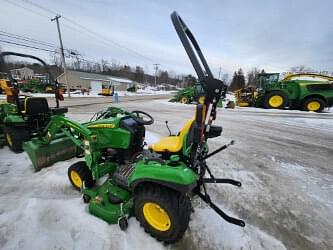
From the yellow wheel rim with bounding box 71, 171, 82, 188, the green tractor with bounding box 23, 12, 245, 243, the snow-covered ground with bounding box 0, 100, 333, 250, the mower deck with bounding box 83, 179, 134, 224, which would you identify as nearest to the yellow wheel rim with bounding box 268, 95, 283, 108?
the snow-covered ground with bounding box 0, 100, 333, 250

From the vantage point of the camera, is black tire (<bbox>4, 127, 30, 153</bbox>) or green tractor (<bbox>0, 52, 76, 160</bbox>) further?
black tire (<bbox>4, 127, 30, 153</bbox>)

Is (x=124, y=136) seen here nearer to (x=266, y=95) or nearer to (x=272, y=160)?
(x=272, y=160)

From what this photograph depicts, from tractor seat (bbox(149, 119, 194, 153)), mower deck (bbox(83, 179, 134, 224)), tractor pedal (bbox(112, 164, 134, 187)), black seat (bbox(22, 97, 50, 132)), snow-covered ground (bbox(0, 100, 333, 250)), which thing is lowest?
snow-covered ground (bbox(0, 100, 333, 250))

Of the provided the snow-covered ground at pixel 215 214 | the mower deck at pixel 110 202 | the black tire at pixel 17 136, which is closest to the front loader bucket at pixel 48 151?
the snow-covered ground at pixel 215 214

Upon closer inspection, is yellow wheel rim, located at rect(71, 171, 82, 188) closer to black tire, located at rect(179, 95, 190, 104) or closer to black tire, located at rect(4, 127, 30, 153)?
black tire, located at rect(4, 127, 30, 153)

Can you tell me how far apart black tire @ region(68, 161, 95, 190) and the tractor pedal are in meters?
0.48

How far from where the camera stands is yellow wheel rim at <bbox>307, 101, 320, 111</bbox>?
11125 millimetres

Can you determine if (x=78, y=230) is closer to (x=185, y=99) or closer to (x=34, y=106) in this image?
(x=34, y=106)

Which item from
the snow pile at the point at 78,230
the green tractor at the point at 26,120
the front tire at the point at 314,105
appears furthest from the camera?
the front tire at the point at 314,105

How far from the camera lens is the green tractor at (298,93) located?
1093 cm

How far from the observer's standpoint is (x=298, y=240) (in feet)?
6.38

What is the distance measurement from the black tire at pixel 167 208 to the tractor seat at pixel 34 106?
136 inches

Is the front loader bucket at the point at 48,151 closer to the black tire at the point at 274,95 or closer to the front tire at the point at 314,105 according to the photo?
the black tire at the point at 274,95

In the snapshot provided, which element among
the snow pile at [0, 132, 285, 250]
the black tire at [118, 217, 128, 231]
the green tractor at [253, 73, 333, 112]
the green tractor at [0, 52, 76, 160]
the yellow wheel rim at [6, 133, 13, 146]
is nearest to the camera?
the snow pile at [0, 132, 285, 250]
